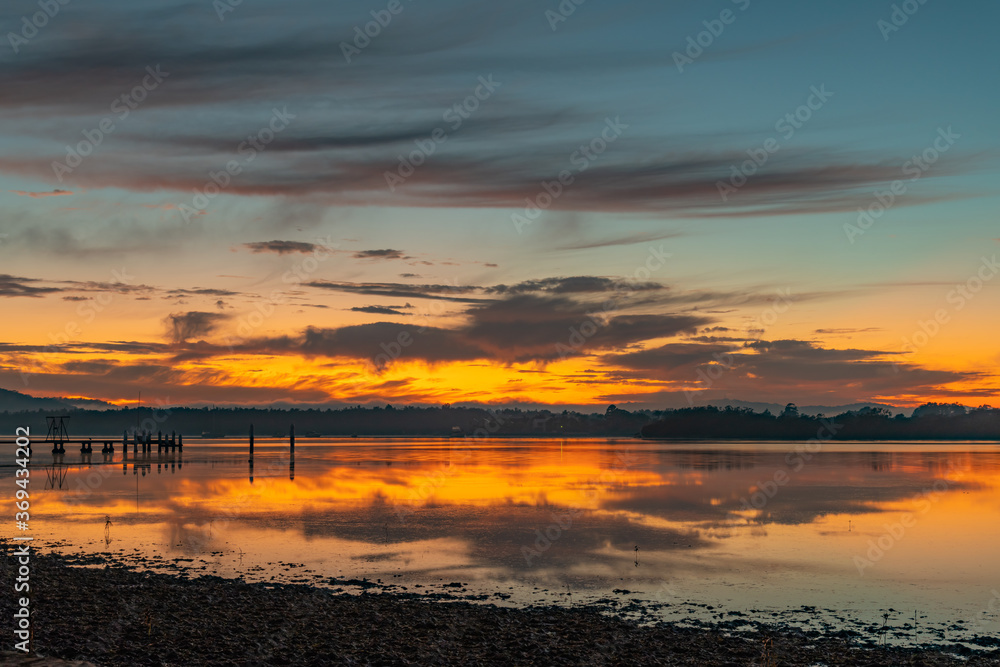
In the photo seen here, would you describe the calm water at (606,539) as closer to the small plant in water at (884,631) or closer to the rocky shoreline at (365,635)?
the small plant in water at (884,631)

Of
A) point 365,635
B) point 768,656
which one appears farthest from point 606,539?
point 365,635

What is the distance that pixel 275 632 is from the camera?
1972 centimetres

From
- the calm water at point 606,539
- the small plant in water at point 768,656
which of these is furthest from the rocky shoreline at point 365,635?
the calm water at point 606,539

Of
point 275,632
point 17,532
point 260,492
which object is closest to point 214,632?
point 275,632

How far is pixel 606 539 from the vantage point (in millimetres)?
36469

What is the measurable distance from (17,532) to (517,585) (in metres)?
25.0

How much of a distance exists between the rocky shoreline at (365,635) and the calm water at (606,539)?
2227 millimetres

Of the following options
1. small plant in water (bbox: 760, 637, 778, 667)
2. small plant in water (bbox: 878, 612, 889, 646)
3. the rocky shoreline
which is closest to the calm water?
small plant in water (bbox: 878, 612, 889, 646)

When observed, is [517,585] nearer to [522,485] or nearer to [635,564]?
[635,564]

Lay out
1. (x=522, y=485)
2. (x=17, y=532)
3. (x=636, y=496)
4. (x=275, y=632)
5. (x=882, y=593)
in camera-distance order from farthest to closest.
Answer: (x=522, y=485), (x=636, y=496), (x=17, y=532), (x=882, y=593), (x=275, y=632)

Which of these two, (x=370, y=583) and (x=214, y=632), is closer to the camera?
(x=214, y=632)

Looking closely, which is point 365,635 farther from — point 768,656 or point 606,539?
point 606,539

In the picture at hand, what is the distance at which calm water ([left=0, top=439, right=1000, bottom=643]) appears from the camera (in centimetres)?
2533

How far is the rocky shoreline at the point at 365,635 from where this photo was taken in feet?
58.9
